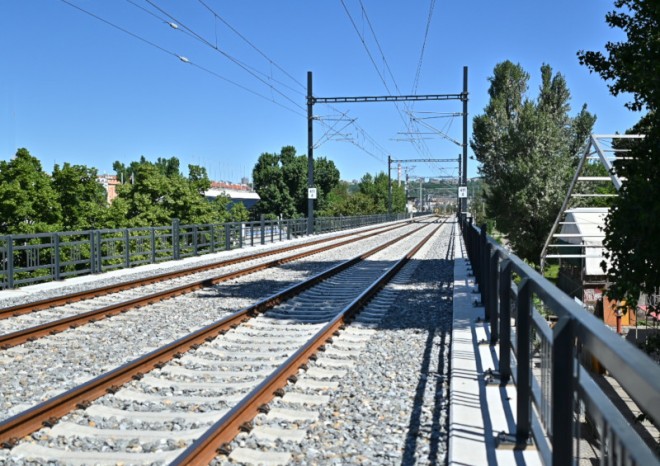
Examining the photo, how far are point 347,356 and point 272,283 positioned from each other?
762 cm

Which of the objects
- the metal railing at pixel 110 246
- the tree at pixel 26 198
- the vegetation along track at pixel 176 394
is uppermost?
the tree at pixel 26 198

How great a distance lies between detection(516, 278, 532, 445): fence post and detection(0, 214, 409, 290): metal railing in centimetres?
1189

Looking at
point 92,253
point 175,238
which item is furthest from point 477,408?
point 175,238

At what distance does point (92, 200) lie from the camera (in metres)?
26.4

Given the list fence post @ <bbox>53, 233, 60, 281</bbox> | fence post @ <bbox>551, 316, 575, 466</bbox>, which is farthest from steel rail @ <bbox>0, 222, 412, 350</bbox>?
fence post @ <bbox>551, 316, 575, 466</bbox>

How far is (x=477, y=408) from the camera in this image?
5.50m

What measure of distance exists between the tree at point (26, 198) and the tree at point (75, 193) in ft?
2.05

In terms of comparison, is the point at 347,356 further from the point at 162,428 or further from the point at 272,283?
the point at 272,283

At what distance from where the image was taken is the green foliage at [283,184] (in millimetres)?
70500

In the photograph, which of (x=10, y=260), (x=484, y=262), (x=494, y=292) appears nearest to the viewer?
(x=494, y=292)

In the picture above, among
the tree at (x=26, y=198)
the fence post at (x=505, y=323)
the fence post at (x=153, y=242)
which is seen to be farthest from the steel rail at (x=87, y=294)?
the fence post at (x=505, y=323)

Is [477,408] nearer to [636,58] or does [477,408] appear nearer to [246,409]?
[246,409]

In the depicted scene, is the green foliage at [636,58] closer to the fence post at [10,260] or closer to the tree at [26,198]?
the fence post at [10,260]

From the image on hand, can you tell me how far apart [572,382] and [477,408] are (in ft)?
9.14
